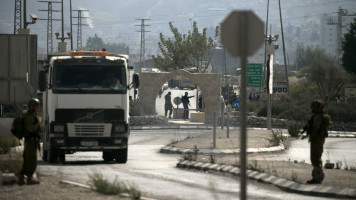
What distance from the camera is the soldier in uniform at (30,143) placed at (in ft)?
46.0

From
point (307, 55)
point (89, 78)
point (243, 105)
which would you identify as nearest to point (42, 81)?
point (89, 78)

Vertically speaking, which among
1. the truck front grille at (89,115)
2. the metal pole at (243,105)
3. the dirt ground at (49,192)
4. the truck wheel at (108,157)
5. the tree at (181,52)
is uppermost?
the tree at (181,52)

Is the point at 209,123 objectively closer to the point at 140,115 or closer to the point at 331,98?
the point at 140,115

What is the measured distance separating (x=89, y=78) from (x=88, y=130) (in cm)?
131

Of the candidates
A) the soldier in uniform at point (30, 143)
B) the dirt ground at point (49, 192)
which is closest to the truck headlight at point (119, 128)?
the dirt ground at point (49, 192)

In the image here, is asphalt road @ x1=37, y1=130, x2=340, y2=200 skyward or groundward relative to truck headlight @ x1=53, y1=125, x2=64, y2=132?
groundward

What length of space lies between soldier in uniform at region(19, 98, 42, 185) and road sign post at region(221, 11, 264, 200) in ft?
17.2

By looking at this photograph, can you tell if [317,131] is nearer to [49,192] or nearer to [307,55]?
[49,192]

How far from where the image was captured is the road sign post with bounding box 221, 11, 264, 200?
992cm

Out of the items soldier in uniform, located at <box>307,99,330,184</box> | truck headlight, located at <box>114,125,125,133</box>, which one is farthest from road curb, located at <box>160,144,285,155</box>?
soldier in uniform, located at <box>307,99,330,184</box>

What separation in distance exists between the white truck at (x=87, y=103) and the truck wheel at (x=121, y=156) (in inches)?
14.6

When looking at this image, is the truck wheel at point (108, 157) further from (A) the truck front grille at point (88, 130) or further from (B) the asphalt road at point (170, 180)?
(A) the truck front grille at point (88, 130)

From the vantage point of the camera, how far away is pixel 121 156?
69.5 ft

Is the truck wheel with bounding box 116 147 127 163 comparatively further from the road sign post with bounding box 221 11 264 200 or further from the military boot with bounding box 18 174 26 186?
the road sign post with bounding box 221 11 264 200
